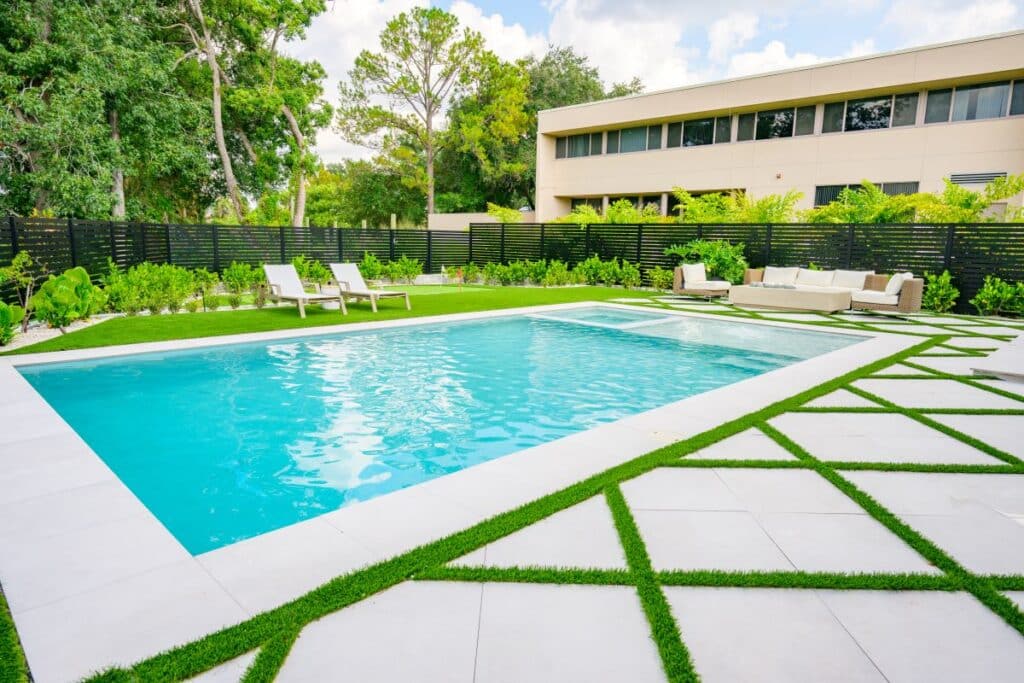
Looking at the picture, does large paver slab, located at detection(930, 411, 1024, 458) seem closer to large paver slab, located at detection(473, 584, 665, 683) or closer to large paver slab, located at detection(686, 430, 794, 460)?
large paver slab, located at detection(686, 430, 794, 460)

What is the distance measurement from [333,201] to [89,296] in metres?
37.7

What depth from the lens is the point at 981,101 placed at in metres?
17.5

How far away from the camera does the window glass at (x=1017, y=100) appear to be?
55.2ft

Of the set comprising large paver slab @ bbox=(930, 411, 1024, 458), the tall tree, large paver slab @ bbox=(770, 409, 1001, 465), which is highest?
the tall tree

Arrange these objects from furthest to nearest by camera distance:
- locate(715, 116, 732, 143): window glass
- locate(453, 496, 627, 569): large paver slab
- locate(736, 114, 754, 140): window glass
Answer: locate(715, 116, 732, 143): window glass → locate(736, 114, 754, 140): window glass → locate(453, 496, 627, 569): large paver slab

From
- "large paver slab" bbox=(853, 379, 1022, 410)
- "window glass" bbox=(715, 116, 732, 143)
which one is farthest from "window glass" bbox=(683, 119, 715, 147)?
"large paver slab" bbox=(853, 379, 1022, 410)

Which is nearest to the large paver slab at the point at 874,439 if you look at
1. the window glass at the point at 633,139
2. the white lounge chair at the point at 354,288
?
the white lounge chair at the point at 354,288

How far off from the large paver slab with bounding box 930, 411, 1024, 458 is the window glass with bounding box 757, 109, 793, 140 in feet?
62.7

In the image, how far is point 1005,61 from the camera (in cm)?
1639

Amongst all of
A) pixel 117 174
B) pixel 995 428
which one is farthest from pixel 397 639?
pixel 117 174

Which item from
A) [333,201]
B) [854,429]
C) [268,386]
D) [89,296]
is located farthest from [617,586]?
[333,201]

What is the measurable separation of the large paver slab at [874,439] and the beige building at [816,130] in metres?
17.2

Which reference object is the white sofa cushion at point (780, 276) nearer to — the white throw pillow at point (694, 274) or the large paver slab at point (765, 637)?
the white throw pillow at point (694, 274)

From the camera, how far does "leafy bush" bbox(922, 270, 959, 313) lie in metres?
12.2
